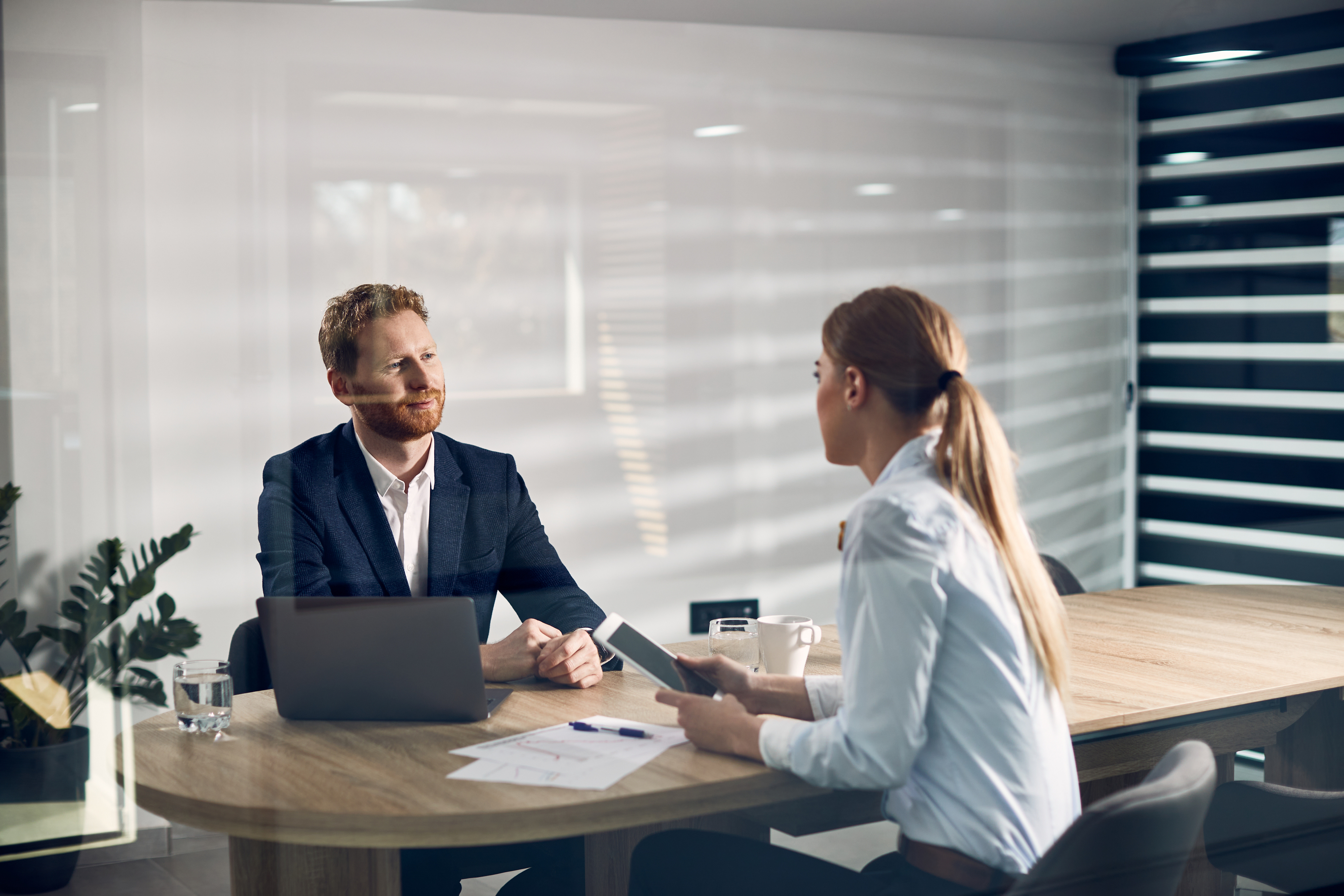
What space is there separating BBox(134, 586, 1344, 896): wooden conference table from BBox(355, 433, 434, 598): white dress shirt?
0.35 m

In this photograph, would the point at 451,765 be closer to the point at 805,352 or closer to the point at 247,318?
the point at 247,318

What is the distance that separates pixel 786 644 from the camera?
1.75 m

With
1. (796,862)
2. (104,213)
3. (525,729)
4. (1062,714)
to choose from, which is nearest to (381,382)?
(104,213)

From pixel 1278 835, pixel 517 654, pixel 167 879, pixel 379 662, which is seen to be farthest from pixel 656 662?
pixel 1278 835

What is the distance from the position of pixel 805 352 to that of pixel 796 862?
992 mm

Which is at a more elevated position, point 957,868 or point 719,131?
point 719,131

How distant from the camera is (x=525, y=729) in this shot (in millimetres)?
1561

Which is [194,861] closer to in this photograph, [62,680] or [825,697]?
[62,680]

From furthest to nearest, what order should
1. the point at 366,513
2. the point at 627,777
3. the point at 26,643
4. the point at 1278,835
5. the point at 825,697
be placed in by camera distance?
the point at 1278,835, the point at 366,513, the point at 26,643, the point at 825,697, the point at 627,777

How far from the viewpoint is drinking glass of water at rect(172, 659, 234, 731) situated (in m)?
1.56

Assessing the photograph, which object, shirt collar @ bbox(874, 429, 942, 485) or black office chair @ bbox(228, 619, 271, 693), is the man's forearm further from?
black office chair @ bbox(228, 619, 271, 693)

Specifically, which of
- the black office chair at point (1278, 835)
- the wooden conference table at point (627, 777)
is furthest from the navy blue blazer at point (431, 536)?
the black office chair at point (1278, 835)

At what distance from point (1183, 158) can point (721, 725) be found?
5.79 ft

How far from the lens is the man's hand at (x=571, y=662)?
1.77 m
